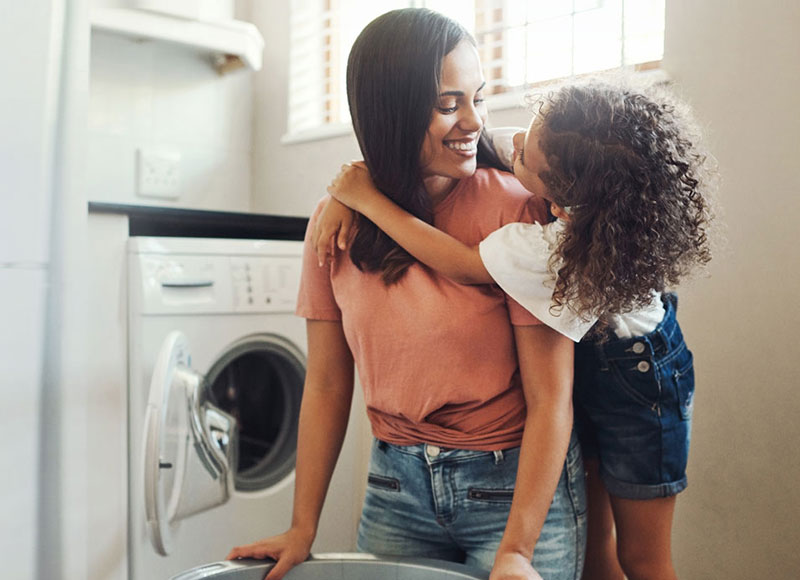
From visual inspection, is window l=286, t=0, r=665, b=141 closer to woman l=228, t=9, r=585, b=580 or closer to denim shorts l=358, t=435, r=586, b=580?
woman l=228, t=9, r=585, b=580

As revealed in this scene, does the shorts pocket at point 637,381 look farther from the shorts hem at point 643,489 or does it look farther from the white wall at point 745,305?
the white wall at point 745,305

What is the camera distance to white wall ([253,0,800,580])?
135cm

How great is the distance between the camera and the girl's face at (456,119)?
951 millimetres

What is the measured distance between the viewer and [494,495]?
3.07ft

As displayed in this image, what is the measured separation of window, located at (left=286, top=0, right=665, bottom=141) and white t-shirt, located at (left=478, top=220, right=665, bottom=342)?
840mm

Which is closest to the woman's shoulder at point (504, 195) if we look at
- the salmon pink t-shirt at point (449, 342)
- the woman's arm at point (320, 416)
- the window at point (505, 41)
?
the salmon pink t-shirt at point (449, 342)

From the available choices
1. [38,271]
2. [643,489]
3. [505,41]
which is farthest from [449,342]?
[505,41]

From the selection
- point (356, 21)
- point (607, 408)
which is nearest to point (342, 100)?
point (356, 21)

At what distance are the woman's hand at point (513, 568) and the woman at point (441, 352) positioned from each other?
6cm

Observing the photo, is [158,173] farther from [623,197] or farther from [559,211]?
[623,197]

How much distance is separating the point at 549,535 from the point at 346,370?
0.36 meters

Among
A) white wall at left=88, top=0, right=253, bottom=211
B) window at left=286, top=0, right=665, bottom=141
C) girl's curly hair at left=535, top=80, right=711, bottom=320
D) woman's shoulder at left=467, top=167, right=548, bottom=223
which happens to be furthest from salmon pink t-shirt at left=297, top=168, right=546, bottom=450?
white wall at left=88, top=0, right=253, bottom=211

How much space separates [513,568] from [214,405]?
1.07 m

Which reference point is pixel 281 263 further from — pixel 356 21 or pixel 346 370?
pixel 356 21
